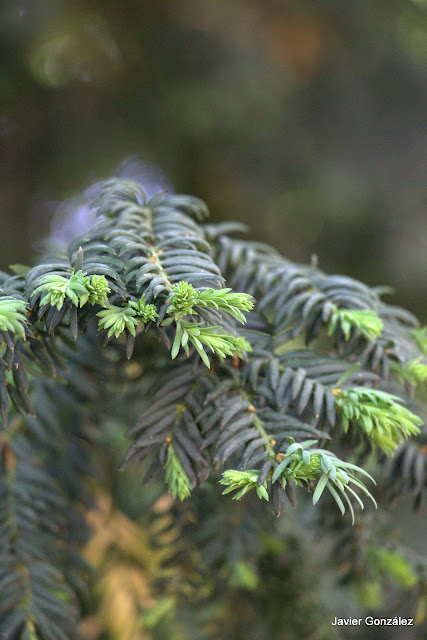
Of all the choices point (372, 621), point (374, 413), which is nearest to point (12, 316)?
point (374, 413)

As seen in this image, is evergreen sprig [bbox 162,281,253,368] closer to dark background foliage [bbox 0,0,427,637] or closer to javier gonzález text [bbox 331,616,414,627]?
javier gonzález text [bbox 331,616,414,627]

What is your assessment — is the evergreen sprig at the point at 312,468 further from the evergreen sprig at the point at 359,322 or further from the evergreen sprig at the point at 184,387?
the evergreen sprig at the point at 359,322

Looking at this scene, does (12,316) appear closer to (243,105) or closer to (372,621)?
(372,621)

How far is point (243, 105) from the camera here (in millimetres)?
1398

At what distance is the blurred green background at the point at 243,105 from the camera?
1415 millimetres

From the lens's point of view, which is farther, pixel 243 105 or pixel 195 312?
pixel 243 105

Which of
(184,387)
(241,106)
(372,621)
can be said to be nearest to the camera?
(184,387)

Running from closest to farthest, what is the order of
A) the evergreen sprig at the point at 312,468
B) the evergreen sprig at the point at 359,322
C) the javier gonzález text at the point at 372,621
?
the evergreen sprig at the point at 312,468 → the evergreen sprig at the point at 359,322 → the javier gonzález text at the point at 372,621

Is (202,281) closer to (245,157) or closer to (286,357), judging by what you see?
(286,357)

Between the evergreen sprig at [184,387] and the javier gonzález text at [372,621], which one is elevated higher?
the evergreen sprig at [184,387]

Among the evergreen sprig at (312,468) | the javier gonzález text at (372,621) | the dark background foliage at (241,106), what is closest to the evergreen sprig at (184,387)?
the evergreen sprig at (312,468)

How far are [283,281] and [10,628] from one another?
52 centimetres

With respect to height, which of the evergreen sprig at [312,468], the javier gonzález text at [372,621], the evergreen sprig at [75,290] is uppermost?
Answer: the evergreen sprig at [75,290]

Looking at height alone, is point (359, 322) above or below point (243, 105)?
below
